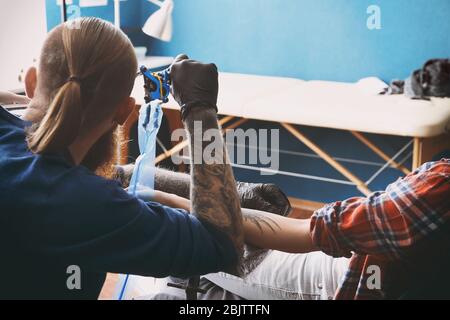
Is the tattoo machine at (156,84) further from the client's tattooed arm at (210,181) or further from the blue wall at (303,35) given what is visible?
the blue wall at (303,35)

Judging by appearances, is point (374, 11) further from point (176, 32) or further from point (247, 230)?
point (247, 230)

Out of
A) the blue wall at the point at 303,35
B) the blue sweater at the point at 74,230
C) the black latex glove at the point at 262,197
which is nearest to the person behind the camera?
the blue sweater at the point at 74,230

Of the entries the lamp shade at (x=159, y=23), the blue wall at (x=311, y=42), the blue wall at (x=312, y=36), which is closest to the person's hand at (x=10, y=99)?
the lamp shade at (x=159, y=23)

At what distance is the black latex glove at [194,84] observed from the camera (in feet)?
3.19

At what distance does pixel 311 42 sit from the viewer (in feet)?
9.52

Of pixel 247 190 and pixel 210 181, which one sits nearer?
pixel 210 181

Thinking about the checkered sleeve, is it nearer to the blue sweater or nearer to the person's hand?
the blue sweater

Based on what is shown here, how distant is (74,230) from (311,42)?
224 centimetres

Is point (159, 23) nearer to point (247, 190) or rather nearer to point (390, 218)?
point (247, 190)

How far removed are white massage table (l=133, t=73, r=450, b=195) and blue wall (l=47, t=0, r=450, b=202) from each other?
159 millimetres

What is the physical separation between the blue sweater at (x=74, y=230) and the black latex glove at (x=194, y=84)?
18 centimetres

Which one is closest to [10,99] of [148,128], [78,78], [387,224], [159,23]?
[148,128]

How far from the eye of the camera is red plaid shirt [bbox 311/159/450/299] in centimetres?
99

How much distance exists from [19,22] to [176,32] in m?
0.87
